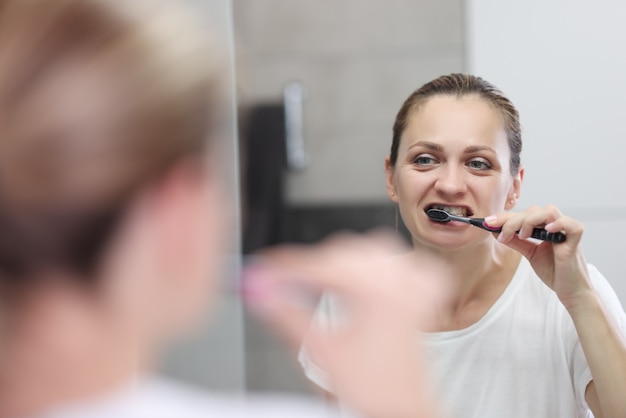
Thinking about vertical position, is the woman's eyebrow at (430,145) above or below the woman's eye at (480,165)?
above

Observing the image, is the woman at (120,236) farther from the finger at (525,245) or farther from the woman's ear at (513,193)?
the woman's ear at (513,193)

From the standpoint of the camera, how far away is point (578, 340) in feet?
2.74

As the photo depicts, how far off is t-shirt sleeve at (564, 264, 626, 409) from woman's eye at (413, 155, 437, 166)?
0.88ft

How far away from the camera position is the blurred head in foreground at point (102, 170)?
0.84 feet

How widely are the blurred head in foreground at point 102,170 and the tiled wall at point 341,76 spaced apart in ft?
3.51

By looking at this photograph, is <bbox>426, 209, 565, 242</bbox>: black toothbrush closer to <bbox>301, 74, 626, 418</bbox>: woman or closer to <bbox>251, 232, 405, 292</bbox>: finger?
<bbox>301, 74, 626, 418</bbox>: woman

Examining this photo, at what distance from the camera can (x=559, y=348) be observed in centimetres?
86

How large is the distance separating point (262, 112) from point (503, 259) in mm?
641

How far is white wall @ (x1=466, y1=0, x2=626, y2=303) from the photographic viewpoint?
4.02 ft

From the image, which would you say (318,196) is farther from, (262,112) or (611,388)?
(611,388)

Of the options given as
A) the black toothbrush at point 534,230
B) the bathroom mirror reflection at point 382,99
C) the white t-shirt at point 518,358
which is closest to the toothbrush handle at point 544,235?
the black toothbrush at point 534,230

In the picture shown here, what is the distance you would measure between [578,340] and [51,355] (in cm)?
73

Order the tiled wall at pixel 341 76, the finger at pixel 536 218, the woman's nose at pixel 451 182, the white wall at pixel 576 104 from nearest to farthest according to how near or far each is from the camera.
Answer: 1. the finger at pixel 536 218
2. the woman's nose at pixel 451 182
3. the white wall at pixel 576 104
4. the tiled wall at pixel 341 76

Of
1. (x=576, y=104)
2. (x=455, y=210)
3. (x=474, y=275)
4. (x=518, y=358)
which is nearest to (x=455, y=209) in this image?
(x=455, y=210)
